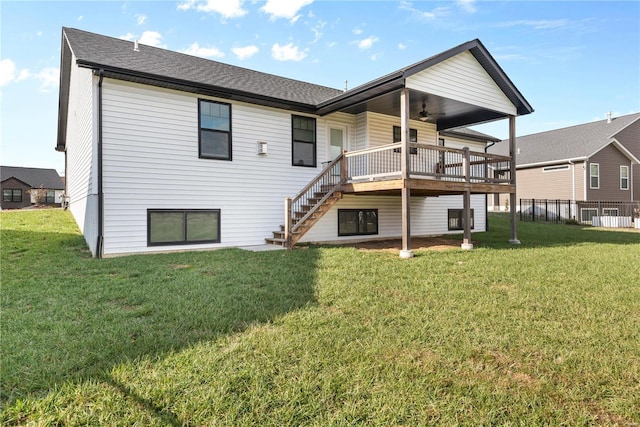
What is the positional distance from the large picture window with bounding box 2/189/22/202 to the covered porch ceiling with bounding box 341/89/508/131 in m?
47.1

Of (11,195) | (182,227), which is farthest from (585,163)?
(11,195)

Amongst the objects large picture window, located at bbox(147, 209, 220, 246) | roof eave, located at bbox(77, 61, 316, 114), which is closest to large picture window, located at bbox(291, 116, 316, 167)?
roof eave, located at bbox(77, 61, 316, 114)

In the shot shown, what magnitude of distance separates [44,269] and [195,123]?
4.68 metres

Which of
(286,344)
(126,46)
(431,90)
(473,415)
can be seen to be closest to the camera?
(473,415)

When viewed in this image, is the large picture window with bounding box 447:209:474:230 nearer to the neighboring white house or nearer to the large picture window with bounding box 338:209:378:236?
the neighboring white house

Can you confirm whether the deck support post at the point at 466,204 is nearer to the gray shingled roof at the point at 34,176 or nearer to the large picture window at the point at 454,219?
the large picture window at the point at 454,219

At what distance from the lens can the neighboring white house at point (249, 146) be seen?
26.5 feet

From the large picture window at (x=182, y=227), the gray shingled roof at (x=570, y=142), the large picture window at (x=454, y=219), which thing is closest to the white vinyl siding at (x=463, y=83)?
the large picture window at (x=454, y=219)

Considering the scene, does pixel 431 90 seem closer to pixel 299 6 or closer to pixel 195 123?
pixel 299 6

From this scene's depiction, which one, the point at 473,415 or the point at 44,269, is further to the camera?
the point at 44,269

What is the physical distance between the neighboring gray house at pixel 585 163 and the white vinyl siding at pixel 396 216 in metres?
10.9

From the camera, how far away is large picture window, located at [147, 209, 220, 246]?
→ 27.9 ft

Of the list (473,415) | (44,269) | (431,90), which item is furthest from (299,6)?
(473,415)

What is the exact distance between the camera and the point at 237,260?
23.8 ft
